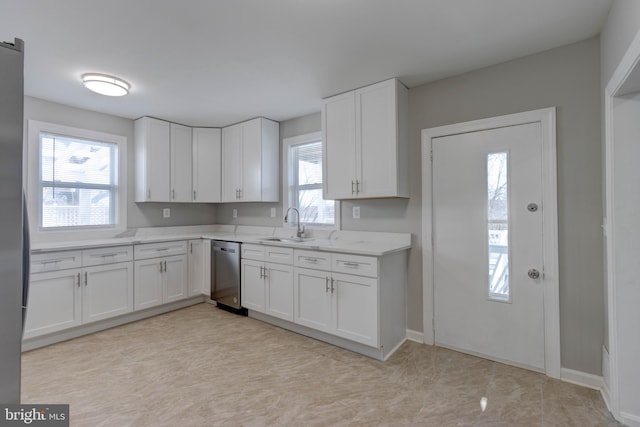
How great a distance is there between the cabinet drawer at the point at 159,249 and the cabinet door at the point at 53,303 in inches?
23.8

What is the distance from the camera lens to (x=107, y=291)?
10.7 ft

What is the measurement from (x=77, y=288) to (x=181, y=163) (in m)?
1.94

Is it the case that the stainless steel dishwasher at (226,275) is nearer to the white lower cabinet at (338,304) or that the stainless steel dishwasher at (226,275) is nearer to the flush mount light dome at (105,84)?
the white lower cabinet at (338,304)

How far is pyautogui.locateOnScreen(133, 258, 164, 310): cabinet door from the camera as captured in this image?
11.5ft

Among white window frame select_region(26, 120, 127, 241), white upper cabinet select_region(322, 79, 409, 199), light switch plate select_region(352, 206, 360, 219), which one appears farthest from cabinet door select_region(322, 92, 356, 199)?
white window frame select_region(26, 120, 127, 241)

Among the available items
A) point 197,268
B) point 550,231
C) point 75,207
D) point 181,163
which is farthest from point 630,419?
point 75,207

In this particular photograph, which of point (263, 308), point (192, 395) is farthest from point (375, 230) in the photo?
point (192, 395)

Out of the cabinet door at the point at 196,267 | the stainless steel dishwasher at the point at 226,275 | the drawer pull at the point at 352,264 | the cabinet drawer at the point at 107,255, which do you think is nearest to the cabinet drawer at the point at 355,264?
the drawer pull at the point at 352,264

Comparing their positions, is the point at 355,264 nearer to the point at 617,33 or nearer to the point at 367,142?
the point at 367,142

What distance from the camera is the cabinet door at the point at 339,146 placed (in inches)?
119

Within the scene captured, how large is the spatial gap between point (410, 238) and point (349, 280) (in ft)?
2.51

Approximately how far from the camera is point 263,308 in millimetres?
3389

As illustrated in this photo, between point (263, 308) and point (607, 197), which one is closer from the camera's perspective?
point (607, 197)

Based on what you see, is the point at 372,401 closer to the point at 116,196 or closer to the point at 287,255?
the point at 287,255
